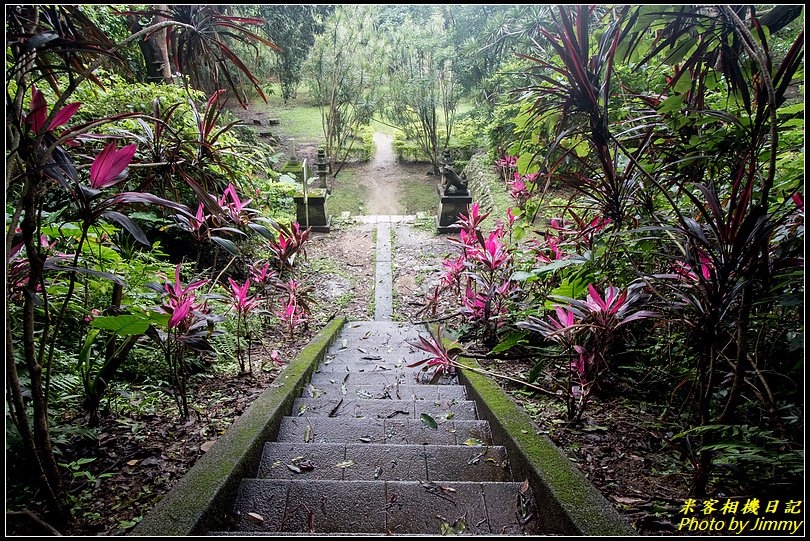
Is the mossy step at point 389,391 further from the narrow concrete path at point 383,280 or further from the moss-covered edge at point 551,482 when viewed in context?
the narrow concrete path at point 383,280

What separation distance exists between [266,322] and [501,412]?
8.46 feet

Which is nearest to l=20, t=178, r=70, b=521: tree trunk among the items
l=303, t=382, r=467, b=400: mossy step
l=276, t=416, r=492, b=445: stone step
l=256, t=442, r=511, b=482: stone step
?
l=256, t=442, r=511, b=482: stone step

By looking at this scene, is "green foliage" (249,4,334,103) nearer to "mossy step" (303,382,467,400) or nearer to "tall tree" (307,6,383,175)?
"tall tree" (307,6,383,175)

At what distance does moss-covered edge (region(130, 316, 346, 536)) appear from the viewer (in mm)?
1283

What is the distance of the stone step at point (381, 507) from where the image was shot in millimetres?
1464

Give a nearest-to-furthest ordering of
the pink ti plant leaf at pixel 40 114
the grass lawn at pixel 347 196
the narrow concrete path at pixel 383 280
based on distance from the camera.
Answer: the pink ti plant leaf at pixel 40 114 → the narrow concrete path at pixel 383 280 → the grass lawn at pixel 347 196

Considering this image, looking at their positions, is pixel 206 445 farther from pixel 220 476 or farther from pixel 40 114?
pixel 40 114

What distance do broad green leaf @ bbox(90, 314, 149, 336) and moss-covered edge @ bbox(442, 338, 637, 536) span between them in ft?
4.55

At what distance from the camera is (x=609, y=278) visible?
7.09 ft

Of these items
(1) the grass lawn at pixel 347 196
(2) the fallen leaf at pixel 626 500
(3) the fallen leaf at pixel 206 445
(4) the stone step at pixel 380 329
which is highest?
(1) the grass lawn at pixel 347 196

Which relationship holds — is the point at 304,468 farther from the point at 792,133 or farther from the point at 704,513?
the point at 792,133

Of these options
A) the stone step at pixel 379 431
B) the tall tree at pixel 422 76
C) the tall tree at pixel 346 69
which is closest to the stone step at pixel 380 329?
the stone step at pixel 379 431

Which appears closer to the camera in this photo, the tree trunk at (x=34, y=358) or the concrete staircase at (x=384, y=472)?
the tree trunk at (x=34, y=358)

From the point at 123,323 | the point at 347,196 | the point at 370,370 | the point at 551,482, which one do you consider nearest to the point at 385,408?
the point at 370,370
